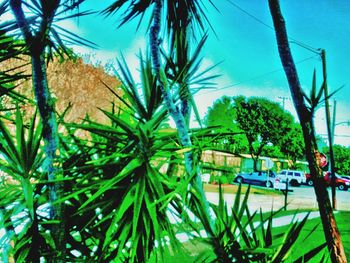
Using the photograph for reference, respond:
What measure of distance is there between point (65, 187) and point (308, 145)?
1725 millimetres

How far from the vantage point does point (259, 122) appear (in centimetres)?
3947

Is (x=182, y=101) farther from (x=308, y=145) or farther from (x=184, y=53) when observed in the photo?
(x=308, y=145)

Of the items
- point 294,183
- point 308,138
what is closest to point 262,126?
point 294,183

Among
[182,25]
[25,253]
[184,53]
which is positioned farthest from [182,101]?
[25,253]

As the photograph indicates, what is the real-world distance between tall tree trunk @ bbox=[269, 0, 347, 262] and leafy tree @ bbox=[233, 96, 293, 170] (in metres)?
36.3

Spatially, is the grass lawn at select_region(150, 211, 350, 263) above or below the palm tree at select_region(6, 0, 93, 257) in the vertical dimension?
below

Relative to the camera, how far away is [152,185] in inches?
73.0

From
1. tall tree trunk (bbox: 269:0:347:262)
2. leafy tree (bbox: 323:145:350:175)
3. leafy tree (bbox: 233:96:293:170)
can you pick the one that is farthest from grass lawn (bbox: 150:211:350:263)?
leafy tree (bbox: 323:145:350:175)

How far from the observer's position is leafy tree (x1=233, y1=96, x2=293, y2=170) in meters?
Answer: 39.5

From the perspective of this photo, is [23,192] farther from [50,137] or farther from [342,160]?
[342,160]

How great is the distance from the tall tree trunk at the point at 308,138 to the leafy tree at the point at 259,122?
36.3 m

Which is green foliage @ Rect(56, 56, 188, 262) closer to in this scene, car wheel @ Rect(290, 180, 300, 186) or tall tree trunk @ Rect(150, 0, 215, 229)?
tall tree trunk @ Rect(150, 0, 215, 229)

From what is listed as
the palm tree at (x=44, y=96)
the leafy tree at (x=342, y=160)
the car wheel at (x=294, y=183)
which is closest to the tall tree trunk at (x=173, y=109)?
the palm tree at (x=44, y=96)

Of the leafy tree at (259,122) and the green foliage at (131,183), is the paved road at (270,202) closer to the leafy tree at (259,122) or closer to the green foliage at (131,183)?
the green foliage at (131,183)
